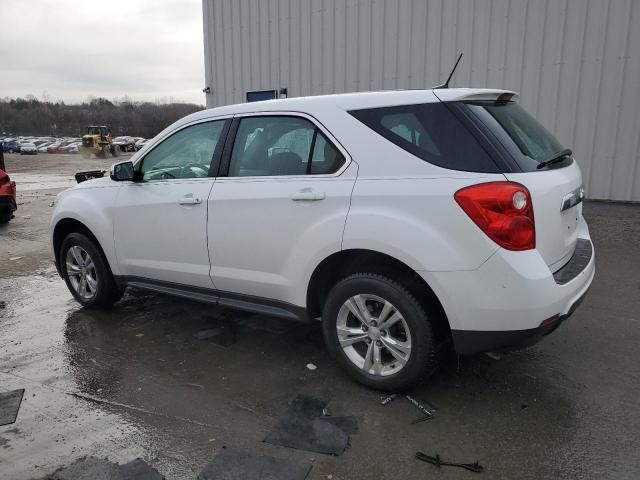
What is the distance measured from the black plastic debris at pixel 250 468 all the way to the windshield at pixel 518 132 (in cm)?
197

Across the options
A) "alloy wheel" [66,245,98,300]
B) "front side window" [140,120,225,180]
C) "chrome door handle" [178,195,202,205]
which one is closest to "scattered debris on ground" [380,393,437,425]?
"chrome door handle" [178,195,202,205]

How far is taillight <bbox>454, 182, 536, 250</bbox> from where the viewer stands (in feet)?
8.84

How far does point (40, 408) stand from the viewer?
3223 mm

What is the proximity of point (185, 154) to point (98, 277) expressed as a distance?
1515 mm

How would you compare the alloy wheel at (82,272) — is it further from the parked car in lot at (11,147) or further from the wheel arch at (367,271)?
the parked car in lot at (11,147)

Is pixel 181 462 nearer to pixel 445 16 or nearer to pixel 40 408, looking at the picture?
pixel 40 408

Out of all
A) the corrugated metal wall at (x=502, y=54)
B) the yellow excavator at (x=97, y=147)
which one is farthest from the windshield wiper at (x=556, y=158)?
the yellow excavator at (x=97, y=147)

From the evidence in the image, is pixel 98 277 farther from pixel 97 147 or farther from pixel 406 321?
pixel 97 147

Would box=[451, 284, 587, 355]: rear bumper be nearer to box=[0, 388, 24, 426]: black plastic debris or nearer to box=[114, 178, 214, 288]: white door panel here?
box=[114, 178, 214, 288]: white door panel

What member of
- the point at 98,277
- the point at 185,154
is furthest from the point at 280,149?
the point at 98,277

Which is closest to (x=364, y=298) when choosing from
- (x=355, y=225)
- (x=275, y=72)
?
(x=355, y=225)

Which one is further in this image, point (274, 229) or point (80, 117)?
point (80, 117)

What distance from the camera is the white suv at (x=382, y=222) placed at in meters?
2.76

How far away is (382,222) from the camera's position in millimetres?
2980
